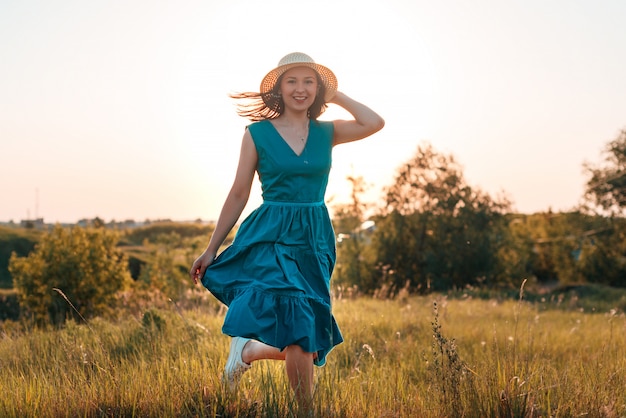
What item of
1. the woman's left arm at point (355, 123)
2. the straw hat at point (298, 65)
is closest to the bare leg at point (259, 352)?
the woman's left arm at point (355, 123)

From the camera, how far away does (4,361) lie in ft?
17.9

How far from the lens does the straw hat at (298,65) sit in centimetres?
419

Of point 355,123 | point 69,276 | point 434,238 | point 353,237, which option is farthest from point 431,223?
point 355,123

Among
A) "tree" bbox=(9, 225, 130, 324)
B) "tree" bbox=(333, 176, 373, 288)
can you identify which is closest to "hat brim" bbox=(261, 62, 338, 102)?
"tree" bbox=(9, 225, 130, 324)

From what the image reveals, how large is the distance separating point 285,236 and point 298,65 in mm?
1034

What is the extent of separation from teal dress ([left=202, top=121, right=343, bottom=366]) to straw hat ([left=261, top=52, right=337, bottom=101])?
0.27 metres

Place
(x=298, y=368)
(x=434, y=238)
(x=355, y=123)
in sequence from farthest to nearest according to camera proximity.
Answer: (x=434, y=238) → (x=355, y=123) → (x=298, y=368)

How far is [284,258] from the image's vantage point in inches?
152

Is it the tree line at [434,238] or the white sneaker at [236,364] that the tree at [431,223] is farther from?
the white sneaker at [236,364]

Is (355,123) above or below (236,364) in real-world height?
above

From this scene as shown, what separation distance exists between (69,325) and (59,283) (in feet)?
28.1

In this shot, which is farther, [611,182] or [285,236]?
[611,182]

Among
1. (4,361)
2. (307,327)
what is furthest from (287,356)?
(4,361)

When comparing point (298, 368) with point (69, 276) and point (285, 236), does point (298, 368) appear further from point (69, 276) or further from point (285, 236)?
point (69, 276)
